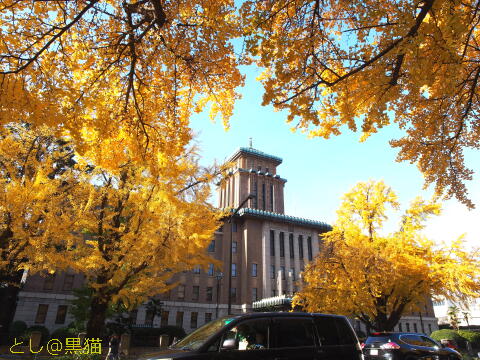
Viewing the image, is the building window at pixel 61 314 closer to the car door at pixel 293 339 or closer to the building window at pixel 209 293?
the building window at pixel 209 293

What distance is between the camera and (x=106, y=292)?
35.2 ft

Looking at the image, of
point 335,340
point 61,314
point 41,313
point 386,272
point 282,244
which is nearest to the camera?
point 335,340

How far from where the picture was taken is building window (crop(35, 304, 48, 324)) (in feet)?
100

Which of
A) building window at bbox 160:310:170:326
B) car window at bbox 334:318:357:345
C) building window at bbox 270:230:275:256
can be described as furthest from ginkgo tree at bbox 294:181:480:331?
building window at bbox 270:230:275:256

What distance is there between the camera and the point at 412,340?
1045 cm

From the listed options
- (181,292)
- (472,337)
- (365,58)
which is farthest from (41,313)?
(472,337)

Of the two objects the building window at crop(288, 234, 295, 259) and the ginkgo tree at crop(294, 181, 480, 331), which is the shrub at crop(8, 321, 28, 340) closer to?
the ginkgo tree at crop(294, 181, 480, 331)

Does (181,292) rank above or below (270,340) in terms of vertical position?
above

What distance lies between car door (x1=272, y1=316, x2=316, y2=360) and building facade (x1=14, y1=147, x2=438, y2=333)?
79.4 ft

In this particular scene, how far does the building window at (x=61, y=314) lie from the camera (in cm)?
3134

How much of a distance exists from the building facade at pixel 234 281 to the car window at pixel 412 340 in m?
20.3

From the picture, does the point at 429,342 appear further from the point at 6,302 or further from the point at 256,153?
the point at 256,153

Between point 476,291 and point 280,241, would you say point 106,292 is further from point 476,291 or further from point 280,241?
point 280,241

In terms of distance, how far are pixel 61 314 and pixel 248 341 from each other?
115 ft
